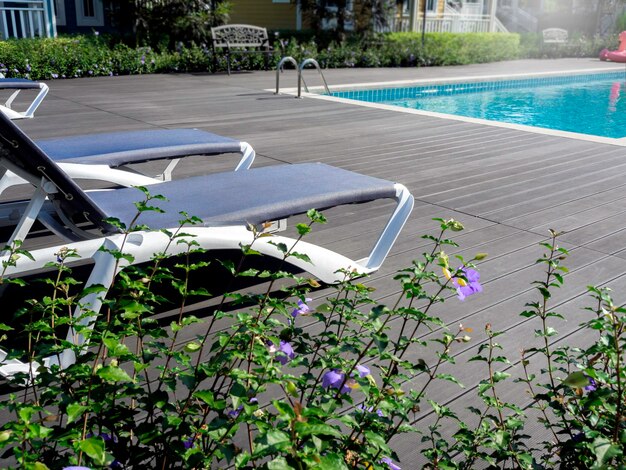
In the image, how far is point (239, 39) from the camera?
13539 mm

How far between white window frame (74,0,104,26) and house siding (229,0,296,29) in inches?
168

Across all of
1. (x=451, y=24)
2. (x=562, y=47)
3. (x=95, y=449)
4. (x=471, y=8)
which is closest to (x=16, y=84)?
(x=95, y=449)

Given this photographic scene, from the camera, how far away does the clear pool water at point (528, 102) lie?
10633mm

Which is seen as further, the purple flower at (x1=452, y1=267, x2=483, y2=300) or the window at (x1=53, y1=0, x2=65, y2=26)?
the window at (x1=53, y1=0, x2=65, y2=26)

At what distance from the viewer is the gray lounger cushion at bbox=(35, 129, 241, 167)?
12.1 feet

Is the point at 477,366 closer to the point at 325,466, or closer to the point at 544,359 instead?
the point at 544,359

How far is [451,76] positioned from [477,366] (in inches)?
481

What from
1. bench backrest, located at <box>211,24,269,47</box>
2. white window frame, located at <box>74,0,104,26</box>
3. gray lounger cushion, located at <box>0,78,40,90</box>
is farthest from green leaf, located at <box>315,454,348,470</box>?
white window frame, located at <box>74,0,104,26</box>

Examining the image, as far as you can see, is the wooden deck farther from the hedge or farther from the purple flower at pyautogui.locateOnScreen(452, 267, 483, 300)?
the hedge

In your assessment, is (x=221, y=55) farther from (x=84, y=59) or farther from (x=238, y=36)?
(x=84, y=59)

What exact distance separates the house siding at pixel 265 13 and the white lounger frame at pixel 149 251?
1792 centimetres

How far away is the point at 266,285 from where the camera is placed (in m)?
3.11

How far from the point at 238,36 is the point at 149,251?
11916mm

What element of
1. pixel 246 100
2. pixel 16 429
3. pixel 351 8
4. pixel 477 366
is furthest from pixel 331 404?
pixel 351 8
